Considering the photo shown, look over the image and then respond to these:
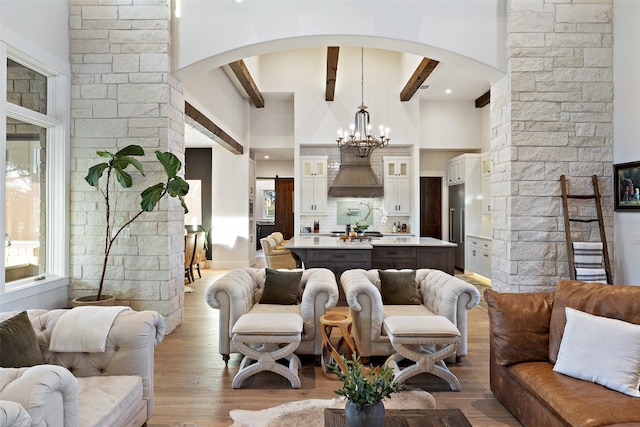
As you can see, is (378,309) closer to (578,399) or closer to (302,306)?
(302,306)

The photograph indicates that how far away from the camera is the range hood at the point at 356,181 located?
27.3ft

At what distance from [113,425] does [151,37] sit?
153 inches

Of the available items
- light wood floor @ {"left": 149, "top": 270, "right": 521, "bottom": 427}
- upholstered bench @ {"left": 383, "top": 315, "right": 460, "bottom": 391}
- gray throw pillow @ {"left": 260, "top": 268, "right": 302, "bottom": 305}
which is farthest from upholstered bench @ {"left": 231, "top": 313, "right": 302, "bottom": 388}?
upholstered bench @ {"left": 383, "top": 315, "right": 460, "bottom": 391}

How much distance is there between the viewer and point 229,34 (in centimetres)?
433

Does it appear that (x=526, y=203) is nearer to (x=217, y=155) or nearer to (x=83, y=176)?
(x=83, y=176)

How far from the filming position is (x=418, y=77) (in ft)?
22.2

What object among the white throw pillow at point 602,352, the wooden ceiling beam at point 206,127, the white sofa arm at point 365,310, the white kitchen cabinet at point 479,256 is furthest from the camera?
the white kitchen cabinet at point 479,256

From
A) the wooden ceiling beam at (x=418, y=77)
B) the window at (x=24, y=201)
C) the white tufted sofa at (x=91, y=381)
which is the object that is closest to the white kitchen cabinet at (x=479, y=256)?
the wooden ceiling beam at (x=418, y=77)

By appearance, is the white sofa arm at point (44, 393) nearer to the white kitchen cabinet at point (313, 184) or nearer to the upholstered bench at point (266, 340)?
the upholstered bench at point (266, 340)

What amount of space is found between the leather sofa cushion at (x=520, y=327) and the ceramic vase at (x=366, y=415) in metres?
1.33

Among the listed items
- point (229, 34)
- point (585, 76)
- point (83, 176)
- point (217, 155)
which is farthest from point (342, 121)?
point (83, 176)

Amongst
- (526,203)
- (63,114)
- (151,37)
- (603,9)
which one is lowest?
(526,203)

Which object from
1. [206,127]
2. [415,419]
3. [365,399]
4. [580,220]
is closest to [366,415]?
[365,399]

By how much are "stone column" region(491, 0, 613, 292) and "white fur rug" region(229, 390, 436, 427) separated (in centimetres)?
211
